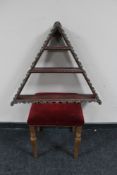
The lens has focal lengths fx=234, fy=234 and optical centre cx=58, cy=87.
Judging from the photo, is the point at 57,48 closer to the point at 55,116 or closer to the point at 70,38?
the point at 70,38

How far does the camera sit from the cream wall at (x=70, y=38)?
1632 millimetres

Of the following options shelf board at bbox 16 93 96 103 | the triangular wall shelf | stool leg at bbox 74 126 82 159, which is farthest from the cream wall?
stool leg at bbox 74 126 82 159

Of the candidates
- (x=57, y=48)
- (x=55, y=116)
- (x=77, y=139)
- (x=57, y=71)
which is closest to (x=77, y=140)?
(x=77, y=139)

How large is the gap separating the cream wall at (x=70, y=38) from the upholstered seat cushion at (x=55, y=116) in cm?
27

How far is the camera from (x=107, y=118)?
2121 mm

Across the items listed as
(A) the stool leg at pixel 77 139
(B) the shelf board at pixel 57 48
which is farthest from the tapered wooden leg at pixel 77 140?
(B) the shelf board at pixel 57 48

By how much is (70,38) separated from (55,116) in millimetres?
582

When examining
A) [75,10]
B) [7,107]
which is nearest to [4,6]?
[75,10]

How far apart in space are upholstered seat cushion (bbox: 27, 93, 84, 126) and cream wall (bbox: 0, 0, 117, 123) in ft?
0.88

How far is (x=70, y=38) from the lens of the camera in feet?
5.67

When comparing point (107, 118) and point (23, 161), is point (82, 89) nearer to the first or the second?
point (107, 118)

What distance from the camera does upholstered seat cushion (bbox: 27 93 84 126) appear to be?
1.67 m

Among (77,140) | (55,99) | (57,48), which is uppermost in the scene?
(57,48)

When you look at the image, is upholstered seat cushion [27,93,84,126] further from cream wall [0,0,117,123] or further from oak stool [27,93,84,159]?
cream wall [0,0,117,123]
